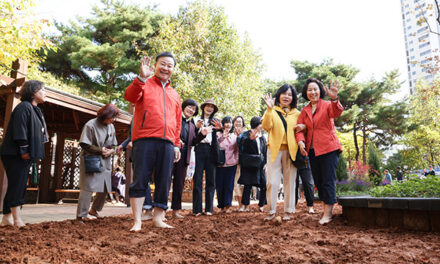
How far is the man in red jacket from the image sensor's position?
3129 millimetres

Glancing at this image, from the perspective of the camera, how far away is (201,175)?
5027mm

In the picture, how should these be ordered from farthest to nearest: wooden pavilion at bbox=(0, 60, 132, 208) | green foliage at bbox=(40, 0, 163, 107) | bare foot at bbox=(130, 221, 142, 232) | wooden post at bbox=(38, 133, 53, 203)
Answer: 1. green foliage at bbox=(40, 0, 163, 107)
2. wooden post at bbox=(38, 133, 53, 203)
3. wooden pavilion at bbox=(0, 60, 132, 208)
4. bare foot at bbox=(130, 221, 142, 232)

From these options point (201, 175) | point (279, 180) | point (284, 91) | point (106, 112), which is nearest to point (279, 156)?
point (279, 180)

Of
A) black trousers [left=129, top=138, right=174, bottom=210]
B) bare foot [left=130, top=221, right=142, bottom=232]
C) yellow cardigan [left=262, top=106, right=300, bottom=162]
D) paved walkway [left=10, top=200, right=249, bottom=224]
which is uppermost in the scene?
yellow cardigan [left=262, top=106, right=300, bottom=162]

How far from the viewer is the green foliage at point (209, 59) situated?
15594mm

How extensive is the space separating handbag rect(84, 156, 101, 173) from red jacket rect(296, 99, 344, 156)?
105 inches

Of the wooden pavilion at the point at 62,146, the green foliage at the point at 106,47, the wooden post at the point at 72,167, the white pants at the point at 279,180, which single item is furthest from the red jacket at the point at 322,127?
the green foliage at the point at 106,47

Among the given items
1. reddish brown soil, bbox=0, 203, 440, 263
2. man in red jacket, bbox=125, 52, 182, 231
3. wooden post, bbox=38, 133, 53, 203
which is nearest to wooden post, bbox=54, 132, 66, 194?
wooden post, bbox=38, 133, 53, 203

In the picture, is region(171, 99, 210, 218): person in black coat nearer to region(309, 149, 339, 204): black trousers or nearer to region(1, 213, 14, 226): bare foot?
region(309, 149, 339, 204): black trousers

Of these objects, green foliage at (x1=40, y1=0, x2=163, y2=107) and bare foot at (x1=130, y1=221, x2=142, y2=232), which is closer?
bare foot at (x1=130, y1=221, x2=142, y2=232)

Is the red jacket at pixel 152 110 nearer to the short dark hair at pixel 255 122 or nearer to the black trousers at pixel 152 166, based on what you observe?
the black trousers at pixel 152 166

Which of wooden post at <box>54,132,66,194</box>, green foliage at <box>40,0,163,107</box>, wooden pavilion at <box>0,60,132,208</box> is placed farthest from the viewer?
green foliage at <box>40,0,163,107</box>

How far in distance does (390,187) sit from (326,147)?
112cm

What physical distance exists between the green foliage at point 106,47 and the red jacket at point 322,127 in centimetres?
1681
